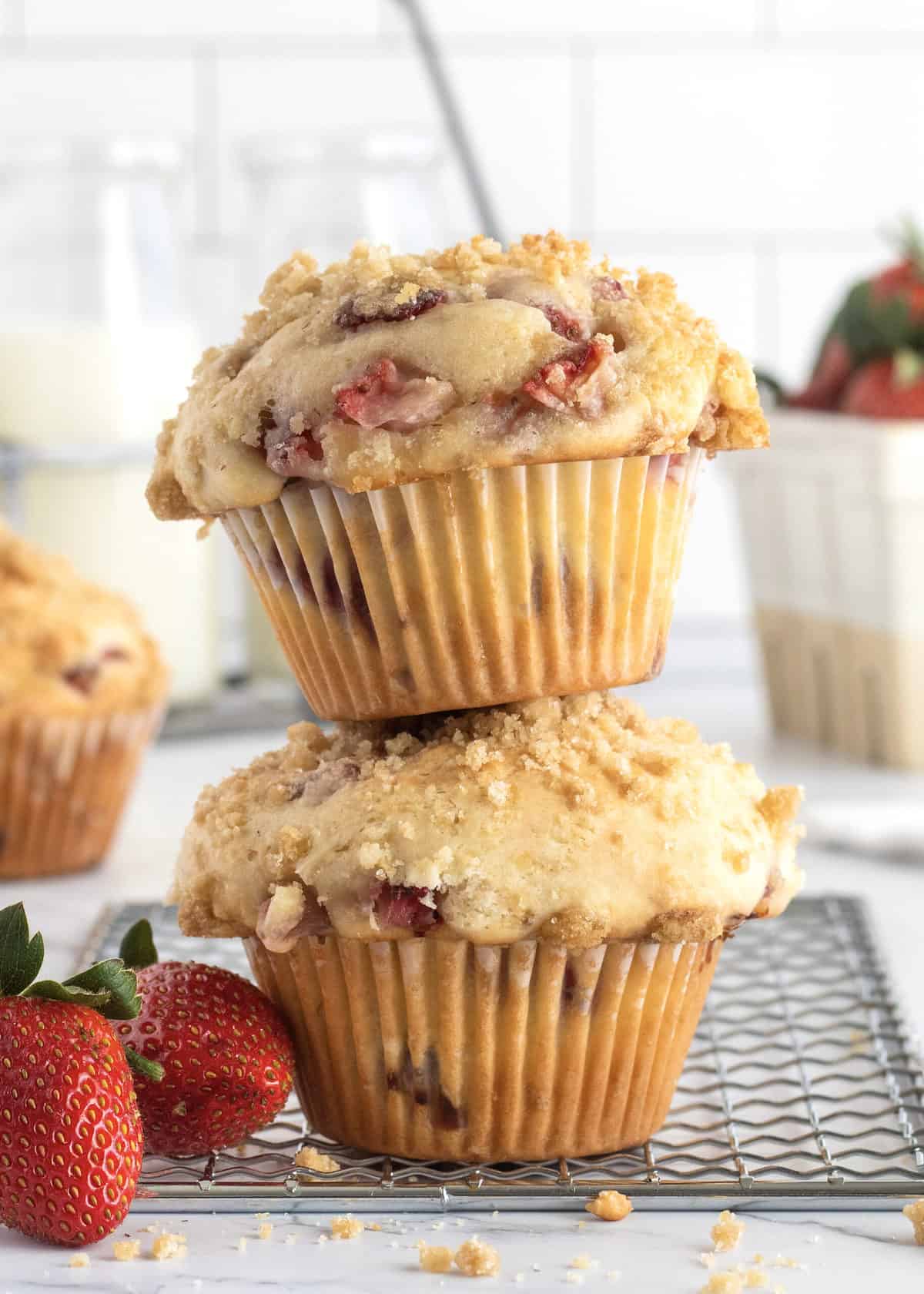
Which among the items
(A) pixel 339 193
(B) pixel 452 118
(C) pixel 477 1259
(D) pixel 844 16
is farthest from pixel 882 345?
(C) pixel 477 1259

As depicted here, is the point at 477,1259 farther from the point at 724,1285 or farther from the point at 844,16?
the point at 844,16

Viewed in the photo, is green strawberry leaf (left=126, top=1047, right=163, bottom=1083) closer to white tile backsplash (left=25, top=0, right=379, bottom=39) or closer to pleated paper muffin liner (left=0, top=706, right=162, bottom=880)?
pleated paper muffin liner (left=0, top=706, right=162, bottom=880)

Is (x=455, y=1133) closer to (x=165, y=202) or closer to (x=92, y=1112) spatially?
(x=92, y=1112)

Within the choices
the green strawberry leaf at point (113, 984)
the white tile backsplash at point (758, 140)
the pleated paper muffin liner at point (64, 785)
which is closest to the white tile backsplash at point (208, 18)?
the white tile backsplash at point (758, 140)

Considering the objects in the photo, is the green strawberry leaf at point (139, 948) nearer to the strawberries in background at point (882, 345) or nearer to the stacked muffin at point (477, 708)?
the stacked muffin at point (477, 708)

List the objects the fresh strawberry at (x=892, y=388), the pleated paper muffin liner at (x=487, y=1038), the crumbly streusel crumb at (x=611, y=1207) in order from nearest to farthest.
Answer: the crumbly streusel crumb at (x=611, y=1207)
the pleated paper muffin liner at (x=487, y=1038)
the fresh strawberry at (x=892, y=388)

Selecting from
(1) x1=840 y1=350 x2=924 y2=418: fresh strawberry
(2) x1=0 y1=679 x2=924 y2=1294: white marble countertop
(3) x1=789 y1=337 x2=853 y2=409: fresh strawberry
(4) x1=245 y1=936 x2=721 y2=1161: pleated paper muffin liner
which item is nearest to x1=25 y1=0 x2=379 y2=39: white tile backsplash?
(3) x1=789 y1=337 x2=853 y2=409: fresh strawberry

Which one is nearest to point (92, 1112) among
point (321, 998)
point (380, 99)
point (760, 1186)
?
point (321, 998)
